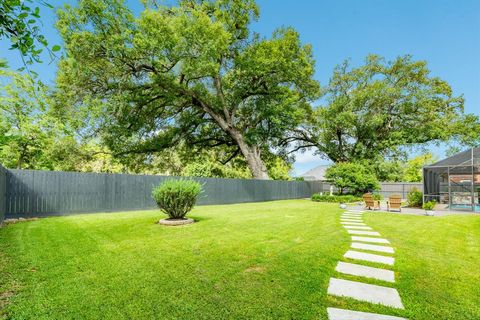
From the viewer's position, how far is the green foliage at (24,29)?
7.76ft

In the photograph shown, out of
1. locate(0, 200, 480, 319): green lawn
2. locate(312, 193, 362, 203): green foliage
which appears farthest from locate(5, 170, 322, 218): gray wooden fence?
locate(312, 193, 362, 203): green foliage

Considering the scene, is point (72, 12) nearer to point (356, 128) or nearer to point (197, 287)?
point (197, 287)

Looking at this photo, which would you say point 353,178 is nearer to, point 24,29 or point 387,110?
point 387,110

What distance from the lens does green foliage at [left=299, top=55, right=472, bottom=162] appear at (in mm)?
22891

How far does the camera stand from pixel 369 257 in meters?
4.71

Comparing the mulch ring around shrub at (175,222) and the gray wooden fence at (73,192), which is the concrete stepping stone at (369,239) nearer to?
the mulch ring around shrub at (175,222)

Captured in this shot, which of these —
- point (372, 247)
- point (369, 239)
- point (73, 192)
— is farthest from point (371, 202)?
point (73, 192)

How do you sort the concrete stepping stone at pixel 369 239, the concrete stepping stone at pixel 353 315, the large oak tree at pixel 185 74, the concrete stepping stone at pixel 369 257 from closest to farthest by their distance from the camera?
the concrete stepping stone at pixel 353 315 → the concrete stepping stone at pixel 369 257 → the concrete stepping stone at pixel 369 239 → the large oak tree at pixel 185 74

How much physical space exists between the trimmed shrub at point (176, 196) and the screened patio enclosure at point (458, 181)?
1315cm

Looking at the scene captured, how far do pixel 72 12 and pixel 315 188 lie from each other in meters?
24.3

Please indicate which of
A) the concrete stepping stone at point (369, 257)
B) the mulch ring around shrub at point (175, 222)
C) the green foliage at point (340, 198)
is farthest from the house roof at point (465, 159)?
the mulch ring around shrub at point (175, 222)

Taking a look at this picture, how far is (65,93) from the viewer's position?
16172 millimetres

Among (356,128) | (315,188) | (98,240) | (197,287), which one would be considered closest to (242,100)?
(356,128)

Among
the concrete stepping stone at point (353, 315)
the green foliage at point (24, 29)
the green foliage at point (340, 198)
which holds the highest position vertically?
the green foliage at point (24, 29)
